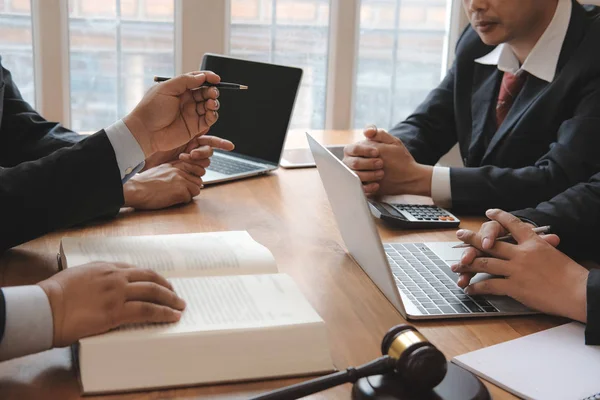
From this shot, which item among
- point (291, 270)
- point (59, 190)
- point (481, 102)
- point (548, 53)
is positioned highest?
point (548, 53)

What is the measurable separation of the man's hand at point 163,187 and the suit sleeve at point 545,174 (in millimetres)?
565

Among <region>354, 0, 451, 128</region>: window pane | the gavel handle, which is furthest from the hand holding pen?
<region>354, 0, 451, 128</region>: window pane

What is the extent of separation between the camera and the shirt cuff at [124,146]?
1250mm

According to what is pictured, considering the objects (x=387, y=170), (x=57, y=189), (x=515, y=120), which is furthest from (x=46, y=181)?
(x=515, y=120)

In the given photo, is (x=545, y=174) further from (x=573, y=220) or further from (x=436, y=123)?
(x=436, y=123)

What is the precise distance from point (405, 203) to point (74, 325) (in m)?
0.93

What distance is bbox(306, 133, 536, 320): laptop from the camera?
1.02m

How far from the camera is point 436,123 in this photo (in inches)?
81.1

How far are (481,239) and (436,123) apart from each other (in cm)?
98

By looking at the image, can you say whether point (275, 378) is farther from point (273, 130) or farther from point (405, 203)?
point (273, 130)

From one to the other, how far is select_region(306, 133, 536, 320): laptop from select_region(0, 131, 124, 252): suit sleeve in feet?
1.18

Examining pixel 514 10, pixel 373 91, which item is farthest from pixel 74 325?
pixel 373 91

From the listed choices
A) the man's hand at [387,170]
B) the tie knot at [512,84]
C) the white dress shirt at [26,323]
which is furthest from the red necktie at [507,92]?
the white dress shirt at [26,323]

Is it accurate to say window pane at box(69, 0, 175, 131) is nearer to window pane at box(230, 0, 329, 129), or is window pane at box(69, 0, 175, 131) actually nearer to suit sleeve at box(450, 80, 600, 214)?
window pane at box(230, 0, 329, 129)
